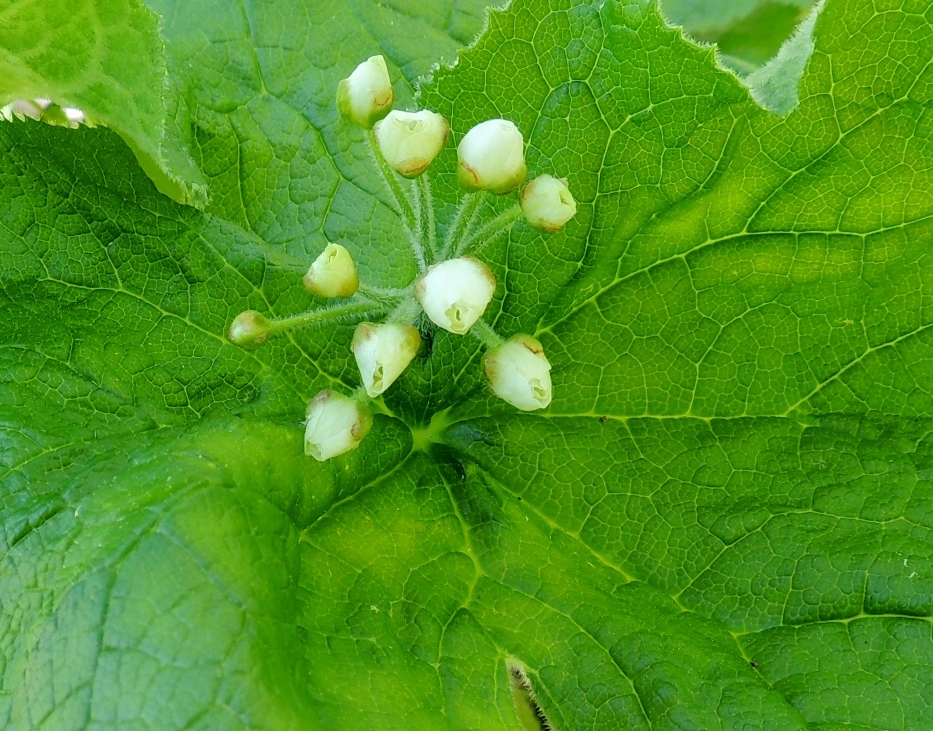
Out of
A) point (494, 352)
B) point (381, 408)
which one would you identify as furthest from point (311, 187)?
point (494, 352)

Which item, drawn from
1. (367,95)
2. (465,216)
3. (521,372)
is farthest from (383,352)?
(367,95)

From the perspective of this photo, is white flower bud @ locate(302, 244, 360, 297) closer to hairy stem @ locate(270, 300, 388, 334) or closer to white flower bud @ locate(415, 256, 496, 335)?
hairy stem @ locate(270, 300, 388, 334)

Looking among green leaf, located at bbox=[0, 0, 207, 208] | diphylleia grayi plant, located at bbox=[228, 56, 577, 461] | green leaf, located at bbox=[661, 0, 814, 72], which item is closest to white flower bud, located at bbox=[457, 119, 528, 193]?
diphylleia grayi plant, located at bbox=[228, 56, 577, 461]

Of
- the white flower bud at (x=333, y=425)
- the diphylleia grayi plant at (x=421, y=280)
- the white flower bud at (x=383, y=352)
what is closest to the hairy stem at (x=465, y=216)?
the diphylleia grayi plant at (x=421, y=280)

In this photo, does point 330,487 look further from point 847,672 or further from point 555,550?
point 847,672

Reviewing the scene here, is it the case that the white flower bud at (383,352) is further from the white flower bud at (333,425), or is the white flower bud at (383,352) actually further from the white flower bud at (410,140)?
the white flower bud at (410,140)

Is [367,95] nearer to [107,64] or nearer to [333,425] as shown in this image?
[333,425]

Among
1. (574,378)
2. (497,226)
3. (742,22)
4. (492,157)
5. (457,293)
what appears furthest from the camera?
(742,22)
